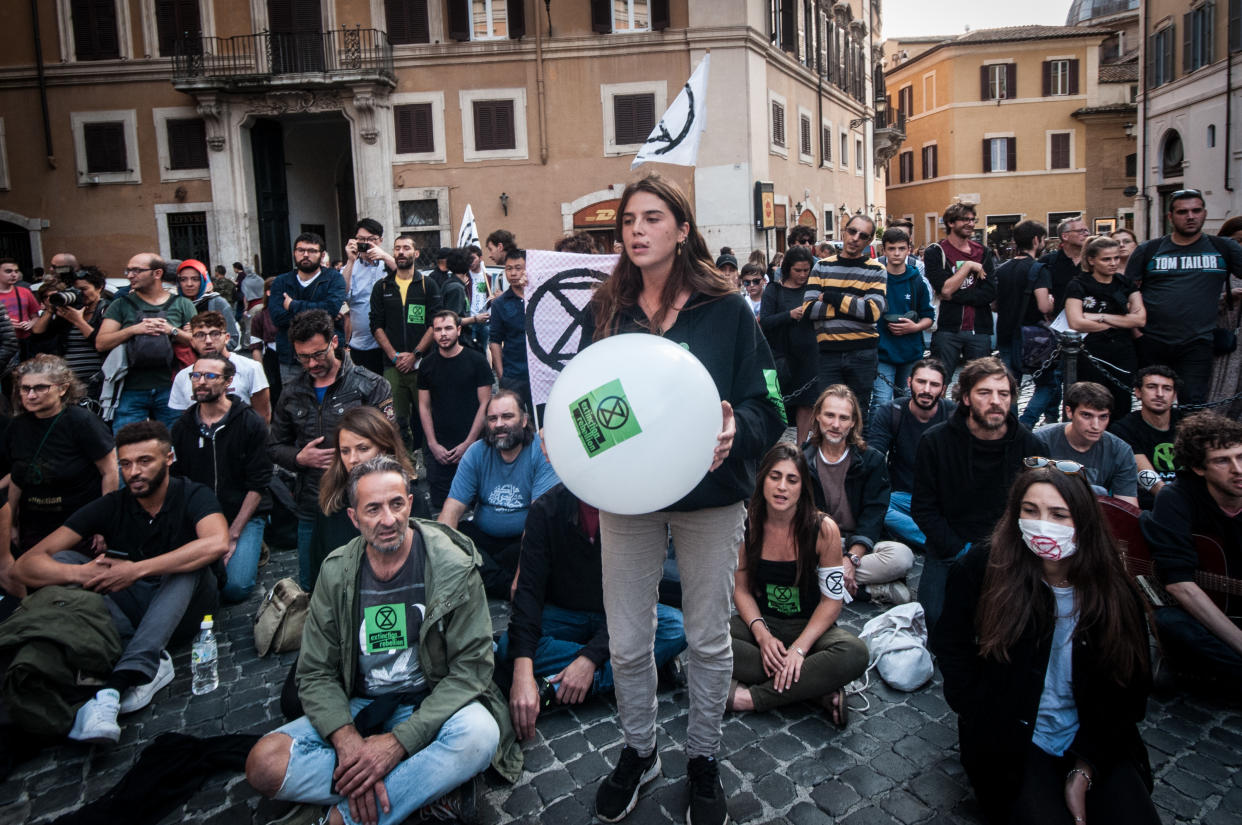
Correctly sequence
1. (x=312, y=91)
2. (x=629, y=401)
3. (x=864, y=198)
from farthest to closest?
(x=864, y=198)
(x=312, y=91)
(x=629, y=401)

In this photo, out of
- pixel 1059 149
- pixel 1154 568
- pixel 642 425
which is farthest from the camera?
pixel 1059 149

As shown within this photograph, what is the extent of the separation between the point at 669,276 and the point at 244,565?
3.84 metres

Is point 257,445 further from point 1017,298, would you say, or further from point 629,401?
point 1017,298

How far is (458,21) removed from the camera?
65.4 ft

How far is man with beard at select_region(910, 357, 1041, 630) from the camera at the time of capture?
13.3ft

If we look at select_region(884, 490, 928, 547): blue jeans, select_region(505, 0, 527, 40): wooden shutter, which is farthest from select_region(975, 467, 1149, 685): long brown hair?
select_region(505, 0, 527, 40): wooden shutter

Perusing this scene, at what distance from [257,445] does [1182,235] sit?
6179mm

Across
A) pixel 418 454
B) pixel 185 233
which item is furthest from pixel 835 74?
pixel 418 454

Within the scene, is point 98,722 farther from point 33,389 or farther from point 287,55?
point 287,55

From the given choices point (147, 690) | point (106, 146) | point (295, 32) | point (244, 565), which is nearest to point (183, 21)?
point (295, 32)

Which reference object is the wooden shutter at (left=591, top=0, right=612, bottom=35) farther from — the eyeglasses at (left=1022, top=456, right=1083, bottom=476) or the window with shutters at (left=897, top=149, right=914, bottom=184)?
the window with shutters at (left=897, top=149, right=914, bottom=184)

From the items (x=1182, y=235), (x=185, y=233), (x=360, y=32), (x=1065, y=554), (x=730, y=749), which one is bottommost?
(x=730, y=749)

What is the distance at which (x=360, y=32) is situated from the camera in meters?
19.9

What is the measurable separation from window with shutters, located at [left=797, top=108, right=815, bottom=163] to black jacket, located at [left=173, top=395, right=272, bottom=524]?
70.8 feet
